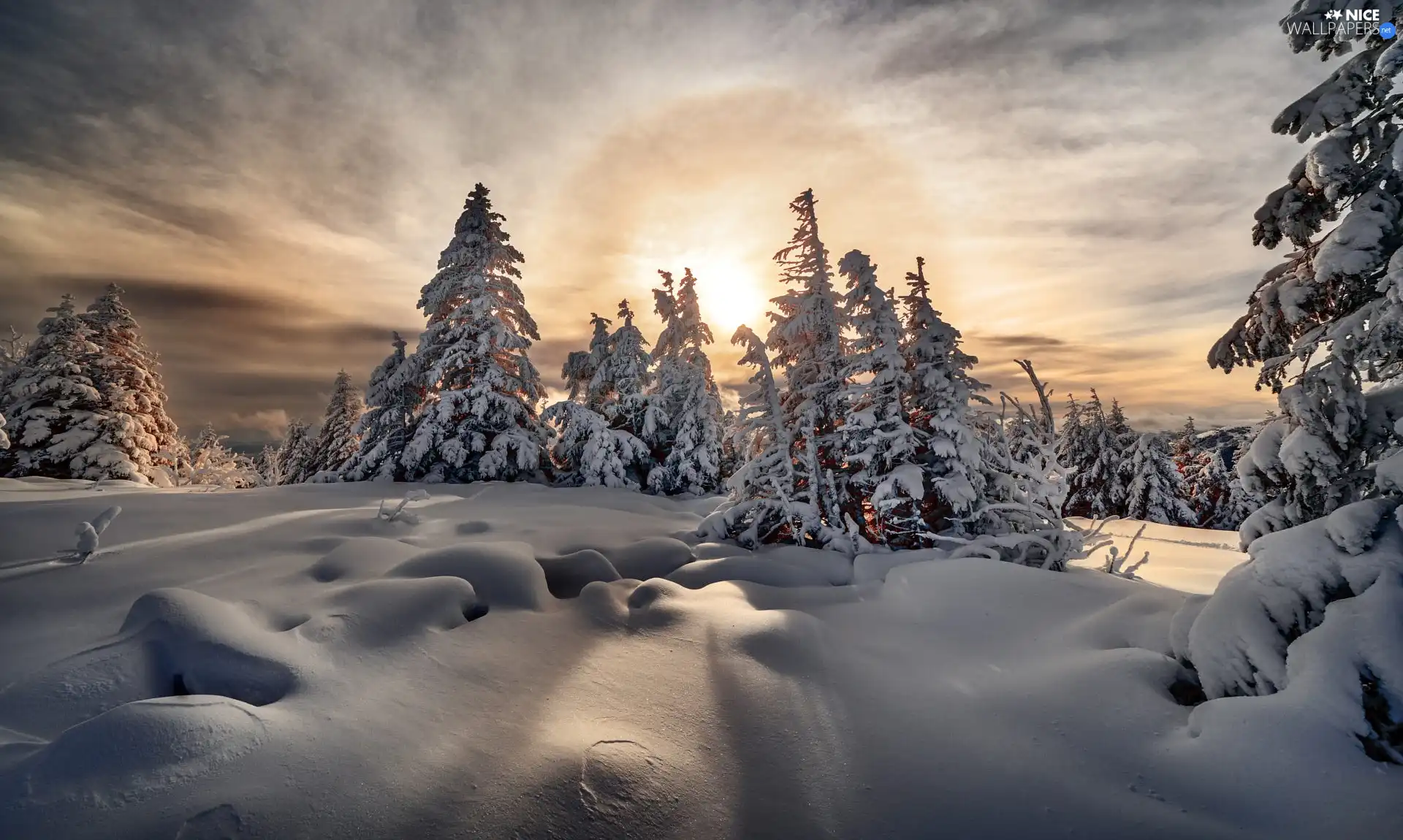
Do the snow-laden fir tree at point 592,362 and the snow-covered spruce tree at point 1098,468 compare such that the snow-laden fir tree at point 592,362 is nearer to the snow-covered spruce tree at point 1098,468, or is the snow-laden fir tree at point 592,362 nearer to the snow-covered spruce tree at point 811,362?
the snow-covered spruce tree at point 811,362

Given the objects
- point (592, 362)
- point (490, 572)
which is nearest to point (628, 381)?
point (592, 362)

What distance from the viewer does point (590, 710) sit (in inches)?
158

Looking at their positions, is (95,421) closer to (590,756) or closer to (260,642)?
(260,642)

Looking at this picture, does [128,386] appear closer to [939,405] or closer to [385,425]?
[385,425]

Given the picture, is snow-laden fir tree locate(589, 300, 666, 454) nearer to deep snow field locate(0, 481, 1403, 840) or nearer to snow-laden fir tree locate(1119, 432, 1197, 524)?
deep snow field locate(0, 481, 1403, 840)

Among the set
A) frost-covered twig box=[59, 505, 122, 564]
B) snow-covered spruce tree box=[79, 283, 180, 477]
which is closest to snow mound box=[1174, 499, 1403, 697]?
frost-covered twig box=[59, 505, 122, 564]

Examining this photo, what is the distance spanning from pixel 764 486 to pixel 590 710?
26.8 feet

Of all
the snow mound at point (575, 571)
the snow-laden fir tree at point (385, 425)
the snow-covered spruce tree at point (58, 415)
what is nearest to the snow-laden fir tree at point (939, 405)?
the snow mound at point (575, 571)

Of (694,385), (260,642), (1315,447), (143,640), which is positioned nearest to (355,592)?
(260,642)

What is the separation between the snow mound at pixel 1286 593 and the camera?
3.70 m

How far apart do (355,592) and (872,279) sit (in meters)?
10.7

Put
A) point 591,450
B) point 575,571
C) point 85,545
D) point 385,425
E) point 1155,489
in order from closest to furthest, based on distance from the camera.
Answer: point 85,545 → point 575,571 → point 385,425 → point 591,450 → point 1155,489

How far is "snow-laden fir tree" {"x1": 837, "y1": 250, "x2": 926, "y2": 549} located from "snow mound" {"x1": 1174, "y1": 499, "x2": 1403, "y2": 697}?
6353 millimetres

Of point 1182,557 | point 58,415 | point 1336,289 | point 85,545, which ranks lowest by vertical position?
point 1182,557
